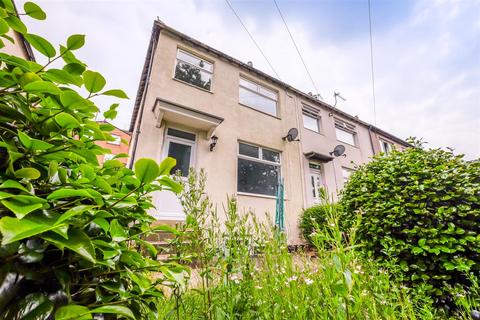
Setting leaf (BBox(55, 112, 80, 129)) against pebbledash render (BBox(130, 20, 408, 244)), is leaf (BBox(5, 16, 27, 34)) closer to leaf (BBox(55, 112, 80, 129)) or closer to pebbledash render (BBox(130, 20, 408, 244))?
leaf (BBox(55, 112, 80, 129))

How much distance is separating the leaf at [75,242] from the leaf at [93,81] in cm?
40

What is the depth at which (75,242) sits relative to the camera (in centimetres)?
36

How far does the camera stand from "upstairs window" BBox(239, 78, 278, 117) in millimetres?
7109

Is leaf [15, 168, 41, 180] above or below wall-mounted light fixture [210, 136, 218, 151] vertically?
below

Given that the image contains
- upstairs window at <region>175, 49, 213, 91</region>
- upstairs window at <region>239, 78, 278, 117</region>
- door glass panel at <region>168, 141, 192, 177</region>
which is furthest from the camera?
upstairs window at <region>239, 78, 278, 117</region>

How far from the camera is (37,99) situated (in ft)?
1.88

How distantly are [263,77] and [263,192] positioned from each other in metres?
4.60

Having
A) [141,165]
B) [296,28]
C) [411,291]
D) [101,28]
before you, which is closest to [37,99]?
[141,165]

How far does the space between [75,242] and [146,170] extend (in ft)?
0.61

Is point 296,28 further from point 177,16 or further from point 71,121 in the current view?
point 71,121

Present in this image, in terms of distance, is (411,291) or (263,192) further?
(263,192)

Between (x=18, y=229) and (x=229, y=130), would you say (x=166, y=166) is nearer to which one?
(x=18, y=229)

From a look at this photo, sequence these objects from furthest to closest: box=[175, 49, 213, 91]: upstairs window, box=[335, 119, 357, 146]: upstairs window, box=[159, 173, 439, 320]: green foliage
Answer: box=[335, 119, 357, 146]: upstairs window, box=[175, 49, 213, 91]: upstairs window, box=[159, 173, 439, 320]: green foliage

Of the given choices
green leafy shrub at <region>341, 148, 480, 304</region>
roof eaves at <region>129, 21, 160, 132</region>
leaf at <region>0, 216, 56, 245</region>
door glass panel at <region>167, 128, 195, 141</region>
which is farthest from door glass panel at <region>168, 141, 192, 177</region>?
leaf at <region>0, 216, 56, 245</region>
